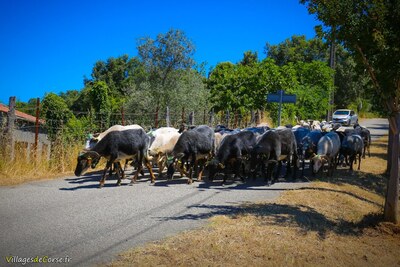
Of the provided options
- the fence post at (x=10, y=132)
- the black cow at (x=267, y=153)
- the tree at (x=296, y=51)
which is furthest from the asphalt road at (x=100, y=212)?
the tree at (x=296, y=51)

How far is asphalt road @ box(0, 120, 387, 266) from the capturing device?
6.19 metres

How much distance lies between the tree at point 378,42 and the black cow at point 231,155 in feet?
16.4

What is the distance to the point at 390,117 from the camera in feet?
27.0

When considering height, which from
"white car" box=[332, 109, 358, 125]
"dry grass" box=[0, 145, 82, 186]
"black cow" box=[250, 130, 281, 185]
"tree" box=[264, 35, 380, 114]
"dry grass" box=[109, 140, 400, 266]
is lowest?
"dry grass" box=[109, 140, 400, 266]

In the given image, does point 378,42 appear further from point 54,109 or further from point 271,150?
point 54,109

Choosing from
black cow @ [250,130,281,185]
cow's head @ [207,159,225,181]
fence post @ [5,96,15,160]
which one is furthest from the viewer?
fence post @ [5,96,15,160]

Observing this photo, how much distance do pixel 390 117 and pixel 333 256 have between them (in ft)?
11.9

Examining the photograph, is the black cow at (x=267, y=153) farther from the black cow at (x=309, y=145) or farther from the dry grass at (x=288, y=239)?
the dry grass at (x=288, y=239)

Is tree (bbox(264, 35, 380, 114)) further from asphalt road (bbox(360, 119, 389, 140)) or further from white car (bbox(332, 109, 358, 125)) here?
white car (bbox(332, 109, 358, 125))

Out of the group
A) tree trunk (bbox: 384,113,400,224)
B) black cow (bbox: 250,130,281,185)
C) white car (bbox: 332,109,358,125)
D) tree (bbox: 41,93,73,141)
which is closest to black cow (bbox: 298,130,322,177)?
black cow (bbox: 250,130,281,185)

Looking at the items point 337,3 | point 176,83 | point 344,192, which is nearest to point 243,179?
point 344,192

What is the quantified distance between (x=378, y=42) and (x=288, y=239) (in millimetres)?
4359

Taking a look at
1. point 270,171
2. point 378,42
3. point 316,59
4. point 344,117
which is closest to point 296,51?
point 316,59

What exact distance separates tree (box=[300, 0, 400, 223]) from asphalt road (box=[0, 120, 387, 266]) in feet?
10.6
